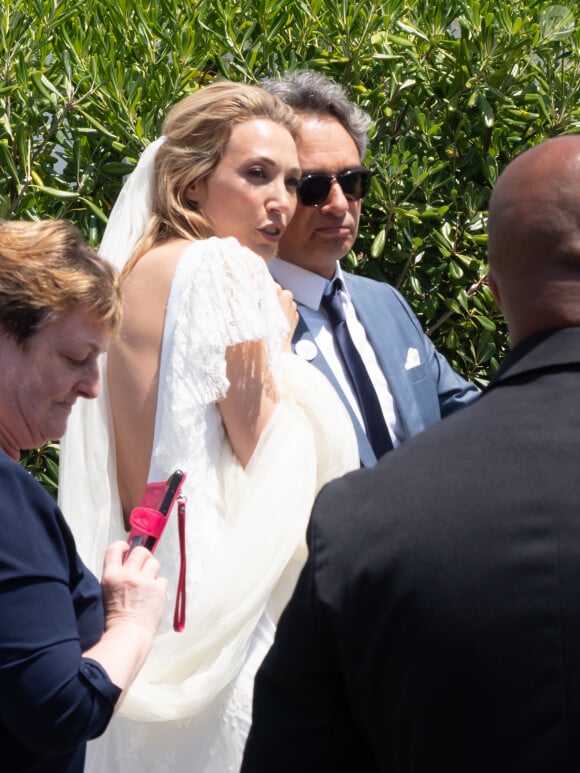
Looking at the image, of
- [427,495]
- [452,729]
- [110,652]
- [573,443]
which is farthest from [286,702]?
[110,652]

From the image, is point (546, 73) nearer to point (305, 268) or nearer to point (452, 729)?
point (305, 268)

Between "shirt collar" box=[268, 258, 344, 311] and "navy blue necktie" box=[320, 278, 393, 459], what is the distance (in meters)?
0.03

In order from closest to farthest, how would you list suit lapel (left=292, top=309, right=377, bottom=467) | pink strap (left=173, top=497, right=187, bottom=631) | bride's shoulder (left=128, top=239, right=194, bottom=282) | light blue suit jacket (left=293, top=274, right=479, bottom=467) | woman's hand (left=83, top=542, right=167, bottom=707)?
woman's hand (left=83, top=542, right=167, bottom=707) → pink strap (left=173, top=497, right=187, bottom=631) → bride's shoulder (left=128, top=239, right=194, bottom=282) → suit lapel (left=292, top=309, right=377, bottom=467) → light blue suit jacket (left=293, top=274, right=479, bottom=467)

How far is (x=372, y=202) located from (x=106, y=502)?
172 cm

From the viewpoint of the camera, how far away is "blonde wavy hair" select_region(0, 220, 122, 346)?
210 cm

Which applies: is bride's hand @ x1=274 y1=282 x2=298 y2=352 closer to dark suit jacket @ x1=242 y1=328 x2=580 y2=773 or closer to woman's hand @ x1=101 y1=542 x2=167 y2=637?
woman's hand @ x1=101 y1=542 x2=167 y2=637

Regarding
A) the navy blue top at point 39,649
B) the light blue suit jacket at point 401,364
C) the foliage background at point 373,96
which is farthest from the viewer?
the foliage background at point 373,96

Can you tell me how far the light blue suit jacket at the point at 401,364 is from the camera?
11.2 feet

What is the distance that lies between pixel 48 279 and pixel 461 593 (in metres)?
1.07

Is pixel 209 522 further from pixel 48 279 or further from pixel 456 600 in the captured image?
pixel 456 600

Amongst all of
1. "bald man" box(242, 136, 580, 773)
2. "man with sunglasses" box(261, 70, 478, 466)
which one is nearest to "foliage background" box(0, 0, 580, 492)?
"man with sunglasses" box(261, 70, 478, 466)

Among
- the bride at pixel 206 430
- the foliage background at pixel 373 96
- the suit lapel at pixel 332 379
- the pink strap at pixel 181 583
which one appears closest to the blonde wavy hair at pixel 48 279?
the pink strap at pixel 181 583

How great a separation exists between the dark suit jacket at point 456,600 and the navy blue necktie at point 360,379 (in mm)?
1855

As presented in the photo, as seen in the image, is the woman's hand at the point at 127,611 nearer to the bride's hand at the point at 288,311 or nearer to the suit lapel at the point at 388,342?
the bride's hand at the point at 288,311
